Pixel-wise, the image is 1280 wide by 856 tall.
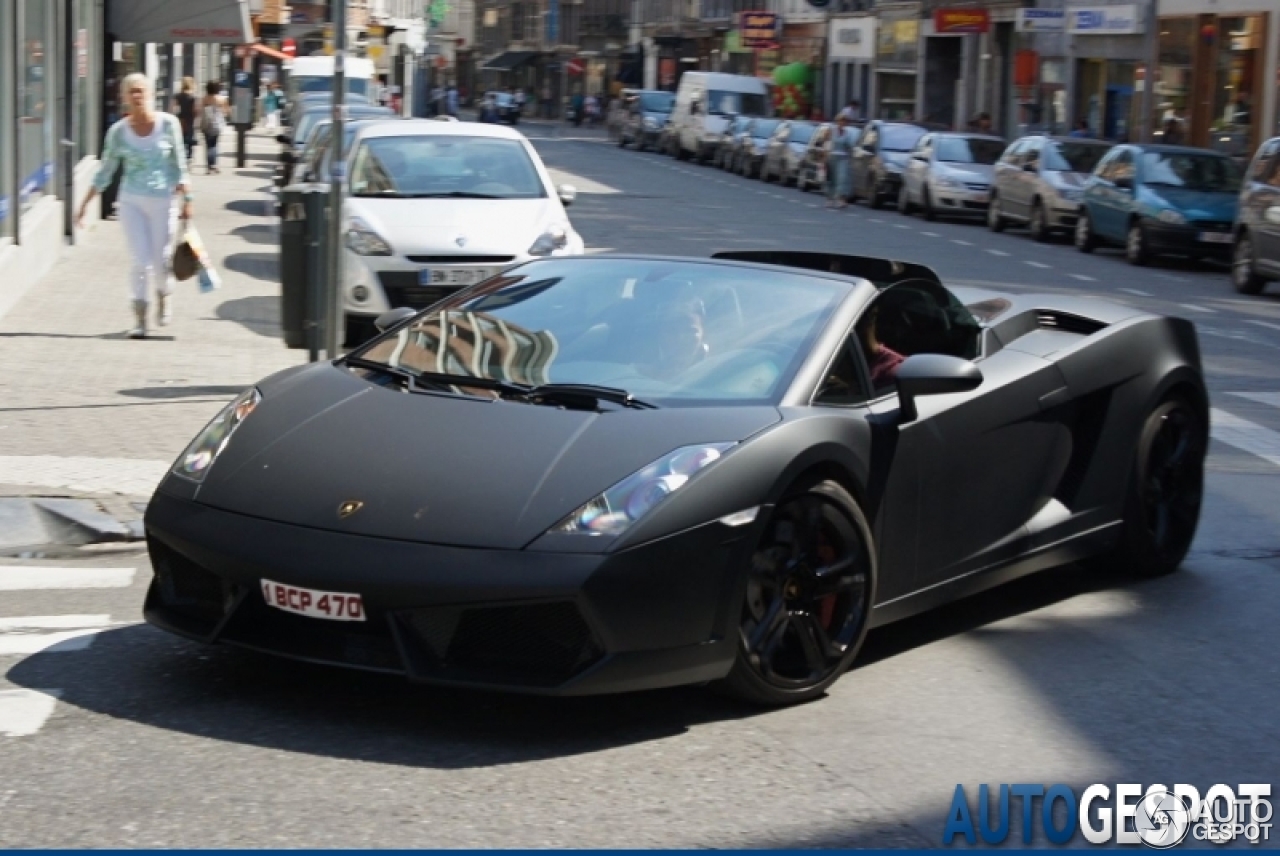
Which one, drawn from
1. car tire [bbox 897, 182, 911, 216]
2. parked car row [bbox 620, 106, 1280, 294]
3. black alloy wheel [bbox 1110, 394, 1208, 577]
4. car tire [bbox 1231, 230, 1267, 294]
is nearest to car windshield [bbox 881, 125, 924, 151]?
parked car row [bbox 620, 106, 1280, 294]

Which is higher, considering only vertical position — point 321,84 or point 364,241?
point 321,84

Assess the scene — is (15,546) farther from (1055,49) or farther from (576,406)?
(1055,49)

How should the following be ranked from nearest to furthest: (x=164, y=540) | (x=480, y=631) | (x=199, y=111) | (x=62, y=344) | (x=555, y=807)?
(x=555, y=807) → (x=480, y=631) → (x=164, y=540) → (x=62, y=344) → (x=199, y=111)

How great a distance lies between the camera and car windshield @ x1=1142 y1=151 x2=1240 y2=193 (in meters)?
26.7

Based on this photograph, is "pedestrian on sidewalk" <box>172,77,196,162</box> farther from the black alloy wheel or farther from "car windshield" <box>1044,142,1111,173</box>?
the black alloy wheel

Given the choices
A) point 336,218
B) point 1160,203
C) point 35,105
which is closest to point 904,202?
point 1160,203

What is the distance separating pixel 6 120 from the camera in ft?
54.1

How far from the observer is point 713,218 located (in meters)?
31.6

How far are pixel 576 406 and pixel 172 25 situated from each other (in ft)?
74.2

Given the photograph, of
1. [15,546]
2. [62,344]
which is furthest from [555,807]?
[62,344]

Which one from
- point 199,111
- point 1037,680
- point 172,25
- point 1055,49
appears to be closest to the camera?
point 1037,680

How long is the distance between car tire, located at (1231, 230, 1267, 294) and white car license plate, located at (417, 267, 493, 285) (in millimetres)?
11025

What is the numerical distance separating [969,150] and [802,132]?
999cm

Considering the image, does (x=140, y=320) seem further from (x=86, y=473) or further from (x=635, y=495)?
(x=635, y=495)
